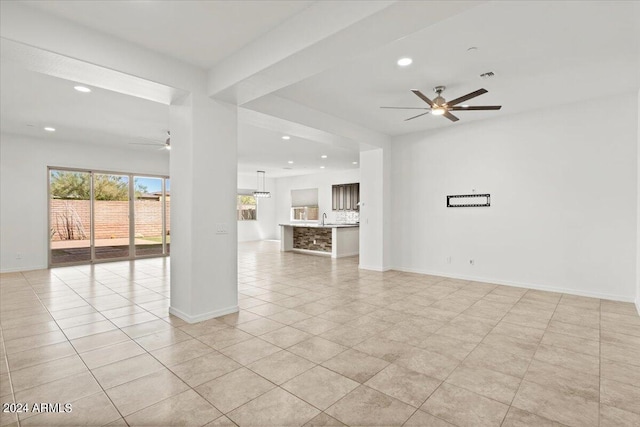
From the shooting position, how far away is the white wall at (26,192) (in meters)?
6.58

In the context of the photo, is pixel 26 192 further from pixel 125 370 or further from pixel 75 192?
pixel 125 370

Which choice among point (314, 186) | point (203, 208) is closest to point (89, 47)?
point (203, 208)

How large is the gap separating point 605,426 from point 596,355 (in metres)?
1.18

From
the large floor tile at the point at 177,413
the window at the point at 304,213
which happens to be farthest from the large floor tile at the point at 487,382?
the window at the point at 304,213

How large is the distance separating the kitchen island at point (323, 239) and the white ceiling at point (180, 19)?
615 cm

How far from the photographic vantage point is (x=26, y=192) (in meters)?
6.82

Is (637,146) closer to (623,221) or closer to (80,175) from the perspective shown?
(623,221)

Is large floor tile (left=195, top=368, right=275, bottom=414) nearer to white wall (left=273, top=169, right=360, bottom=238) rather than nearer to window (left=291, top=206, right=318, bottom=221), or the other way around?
white wall (left=273, top=169, right=360, bottom=238)

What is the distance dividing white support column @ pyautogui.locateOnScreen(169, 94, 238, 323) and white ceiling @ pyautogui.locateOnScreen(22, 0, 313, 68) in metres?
0.71

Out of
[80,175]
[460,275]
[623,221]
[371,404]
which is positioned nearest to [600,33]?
[623,221]

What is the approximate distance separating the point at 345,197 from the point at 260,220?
176 inches

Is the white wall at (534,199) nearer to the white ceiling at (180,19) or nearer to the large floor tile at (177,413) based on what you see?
the white ceiling at (180,19)

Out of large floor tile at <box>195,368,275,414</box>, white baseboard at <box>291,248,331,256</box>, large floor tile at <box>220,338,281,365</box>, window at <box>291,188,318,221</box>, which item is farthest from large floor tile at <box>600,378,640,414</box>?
window at <box>291,188,318,221</box>

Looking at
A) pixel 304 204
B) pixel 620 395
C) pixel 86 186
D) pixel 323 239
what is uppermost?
pixel 86 186
